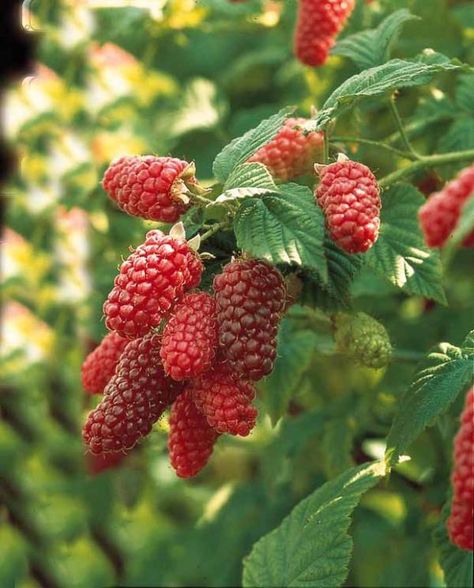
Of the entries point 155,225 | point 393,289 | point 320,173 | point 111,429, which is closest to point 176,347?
point 111,429

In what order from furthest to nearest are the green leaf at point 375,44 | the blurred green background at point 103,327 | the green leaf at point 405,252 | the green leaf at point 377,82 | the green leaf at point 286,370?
the blurred green background at point 103,327 → the green leaf at point 286,370 → the green leaf at point 375,44 → the green leaf at point 405,252 → the green leaf at point 377,82

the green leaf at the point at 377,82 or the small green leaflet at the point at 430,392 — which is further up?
the green leaf at the point at 377,82

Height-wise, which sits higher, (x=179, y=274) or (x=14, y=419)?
(x=179, y=274)

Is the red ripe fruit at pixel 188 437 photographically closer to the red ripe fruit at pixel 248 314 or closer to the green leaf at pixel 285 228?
the red ripe fruit at pixel 248 314

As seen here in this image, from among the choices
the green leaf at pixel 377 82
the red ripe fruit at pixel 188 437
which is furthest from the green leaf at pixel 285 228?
the red ripe fruit at pixel 188 437

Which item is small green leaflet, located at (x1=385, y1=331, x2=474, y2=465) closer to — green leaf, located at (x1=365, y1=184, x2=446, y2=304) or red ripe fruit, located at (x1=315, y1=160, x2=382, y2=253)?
green leaf, located at (x1=365, y1=184, x2=446, y2=304)

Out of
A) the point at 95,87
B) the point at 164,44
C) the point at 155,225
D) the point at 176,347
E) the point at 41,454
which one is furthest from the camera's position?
the point at 41,454

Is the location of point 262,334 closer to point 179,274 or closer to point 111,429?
point 179,274
